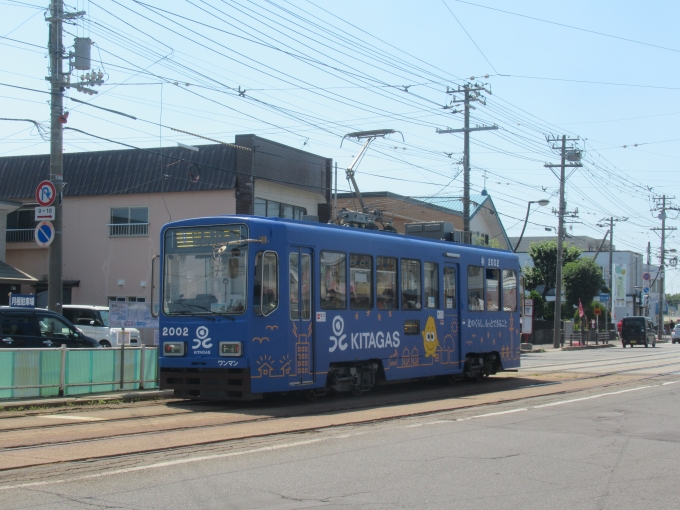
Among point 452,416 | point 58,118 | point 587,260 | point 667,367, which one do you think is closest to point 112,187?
point 58,118

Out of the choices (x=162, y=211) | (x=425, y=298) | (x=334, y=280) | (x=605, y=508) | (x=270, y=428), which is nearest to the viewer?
(x=605, y=508)

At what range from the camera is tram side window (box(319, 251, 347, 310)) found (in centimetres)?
1366

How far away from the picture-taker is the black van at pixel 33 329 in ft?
57.5

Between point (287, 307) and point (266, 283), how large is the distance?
58cm

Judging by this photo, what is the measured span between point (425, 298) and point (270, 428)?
646 cm

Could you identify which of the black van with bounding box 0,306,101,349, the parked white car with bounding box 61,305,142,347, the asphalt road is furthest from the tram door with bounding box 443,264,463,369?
the parked white car with bounding box 61,305,142,347

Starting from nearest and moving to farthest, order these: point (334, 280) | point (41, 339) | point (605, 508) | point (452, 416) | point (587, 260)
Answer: point (605, 508)
point (452, 416)
point (334, 280)
point (41, 339)
point (587, 260)

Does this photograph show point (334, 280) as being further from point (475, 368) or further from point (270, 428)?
point (475, 368)

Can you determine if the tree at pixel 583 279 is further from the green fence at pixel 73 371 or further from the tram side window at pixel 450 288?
Answer: the green fence at pixel 73 371

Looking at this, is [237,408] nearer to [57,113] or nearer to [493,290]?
[493,290]

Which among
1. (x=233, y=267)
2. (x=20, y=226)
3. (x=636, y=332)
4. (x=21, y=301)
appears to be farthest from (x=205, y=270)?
(x=636, y=332)

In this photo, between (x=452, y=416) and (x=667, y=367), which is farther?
(x=667, y=367)

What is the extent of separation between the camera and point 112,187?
3412 centimetres

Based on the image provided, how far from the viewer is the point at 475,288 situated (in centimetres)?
1825
